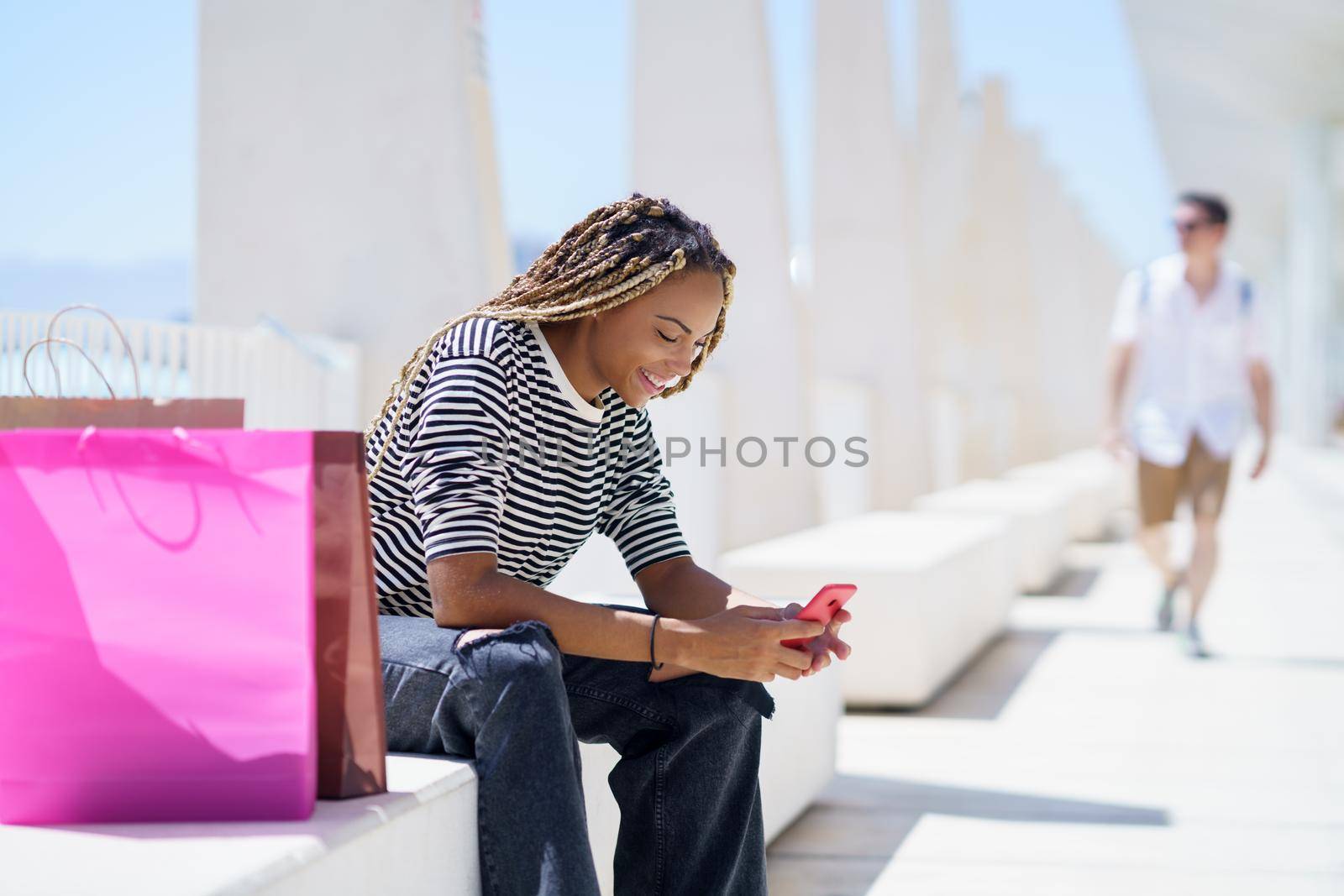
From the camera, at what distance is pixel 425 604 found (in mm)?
2057

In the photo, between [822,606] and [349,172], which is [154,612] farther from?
[349,172]

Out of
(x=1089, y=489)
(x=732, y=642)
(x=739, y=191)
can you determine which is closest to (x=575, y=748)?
(x=732, y=642)

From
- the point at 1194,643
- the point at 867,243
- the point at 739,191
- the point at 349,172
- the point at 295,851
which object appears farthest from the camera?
the point at 867,243

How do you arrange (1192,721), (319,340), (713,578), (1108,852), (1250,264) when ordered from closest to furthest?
(713,578)
(1108,852)
(1192,721)
(319,340)
(1250,264)

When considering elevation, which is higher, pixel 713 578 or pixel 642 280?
pixel 642 280

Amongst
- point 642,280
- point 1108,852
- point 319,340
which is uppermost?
point 319,340

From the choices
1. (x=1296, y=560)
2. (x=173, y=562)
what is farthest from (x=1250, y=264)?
(x=173, y=562)

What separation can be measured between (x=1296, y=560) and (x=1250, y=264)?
4860cm

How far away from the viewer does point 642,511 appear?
7.50 feet

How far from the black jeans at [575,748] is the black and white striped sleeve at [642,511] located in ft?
0.96

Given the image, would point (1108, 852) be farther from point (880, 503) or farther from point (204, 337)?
point (880, 503)

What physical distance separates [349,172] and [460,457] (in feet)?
10.7

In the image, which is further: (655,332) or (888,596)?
(888,596)

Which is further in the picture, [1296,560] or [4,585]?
[1296,560]
